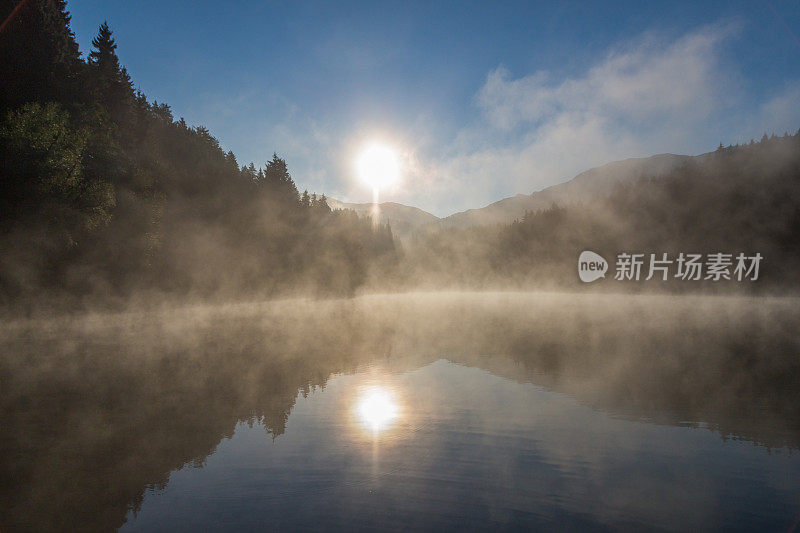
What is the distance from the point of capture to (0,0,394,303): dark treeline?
31.4 metres

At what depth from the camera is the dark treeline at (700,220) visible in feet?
276

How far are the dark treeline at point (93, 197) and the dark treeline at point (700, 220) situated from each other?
97414 millimetres

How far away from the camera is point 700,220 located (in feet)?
325

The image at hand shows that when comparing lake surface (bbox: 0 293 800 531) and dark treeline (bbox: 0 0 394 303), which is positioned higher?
dark treeline (bbox: 0 0 394 303)
